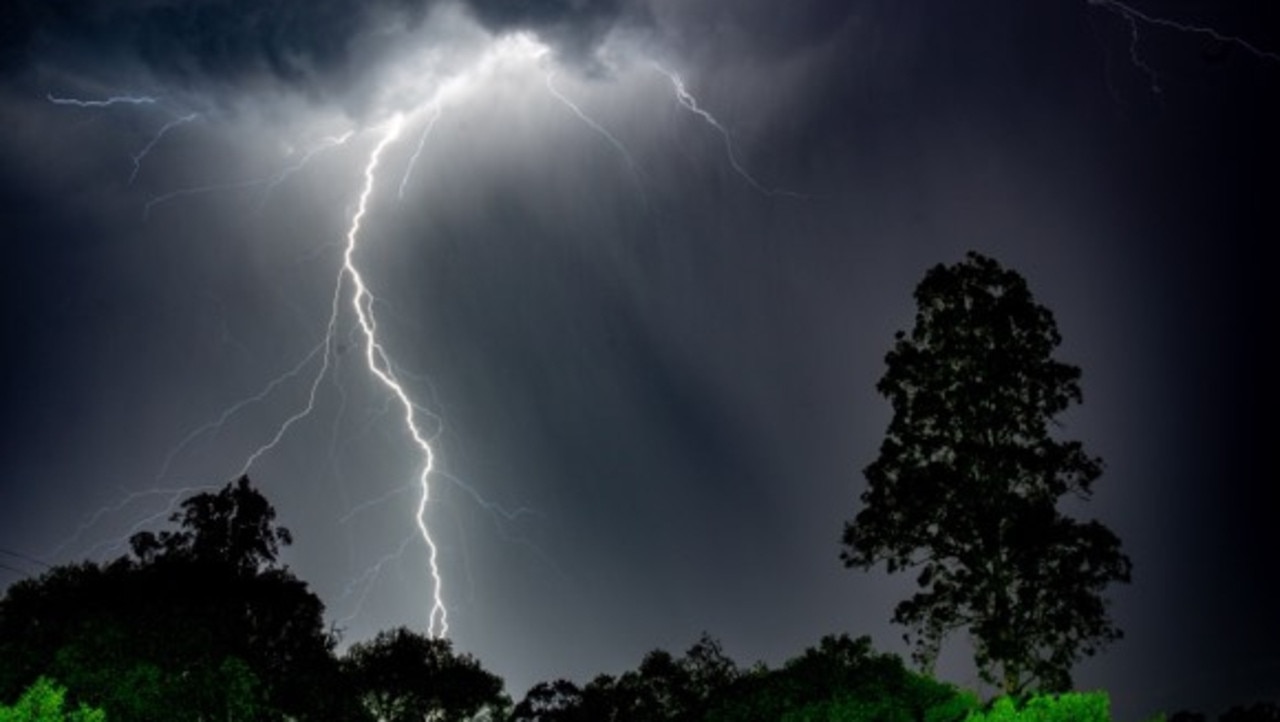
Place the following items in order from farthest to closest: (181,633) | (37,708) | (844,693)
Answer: (181,633), (844,693), (37,708)

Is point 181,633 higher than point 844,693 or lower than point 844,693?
higher

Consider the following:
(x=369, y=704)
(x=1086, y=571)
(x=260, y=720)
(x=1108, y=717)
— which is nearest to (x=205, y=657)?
(x=260, y=720)

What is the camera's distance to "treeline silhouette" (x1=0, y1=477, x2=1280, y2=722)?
15180 mm

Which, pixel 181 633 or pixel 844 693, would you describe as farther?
pixel 181 633

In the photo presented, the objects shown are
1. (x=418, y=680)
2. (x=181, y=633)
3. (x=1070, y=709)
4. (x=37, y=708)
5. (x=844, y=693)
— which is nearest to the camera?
(x=1070, y=709)

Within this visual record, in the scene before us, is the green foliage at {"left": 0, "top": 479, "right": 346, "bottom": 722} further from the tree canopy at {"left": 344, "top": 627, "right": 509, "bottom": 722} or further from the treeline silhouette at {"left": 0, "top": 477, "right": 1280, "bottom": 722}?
the tree canopy at {"left": 344, "top": 627, "right": 509, "bottom": 722}

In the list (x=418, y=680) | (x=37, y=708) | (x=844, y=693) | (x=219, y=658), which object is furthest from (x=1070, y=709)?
(x=418, y=680)

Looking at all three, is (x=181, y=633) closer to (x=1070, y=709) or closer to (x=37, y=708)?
(x=37, y=708)

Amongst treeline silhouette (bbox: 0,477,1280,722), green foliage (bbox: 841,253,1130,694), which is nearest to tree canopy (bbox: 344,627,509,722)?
treeline silhouette (bbox: 0,477,1280,722)

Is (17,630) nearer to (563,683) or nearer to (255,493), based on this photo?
(255,493)

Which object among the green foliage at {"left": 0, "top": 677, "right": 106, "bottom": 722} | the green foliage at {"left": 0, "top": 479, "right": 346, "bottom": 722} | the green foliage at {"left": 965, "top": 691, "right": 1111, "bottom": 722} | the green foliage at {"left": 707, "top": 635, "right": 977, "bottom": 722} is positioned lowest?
the green foliage at {"left": 965, "top": 691, "right": 1111, "bottom": 722}

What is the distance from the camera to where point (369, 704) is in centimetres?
5034

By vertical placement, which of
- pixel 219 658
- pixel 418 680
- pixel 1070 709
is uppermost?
pixel 418 680

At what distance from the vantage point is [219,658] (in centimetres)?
1881
